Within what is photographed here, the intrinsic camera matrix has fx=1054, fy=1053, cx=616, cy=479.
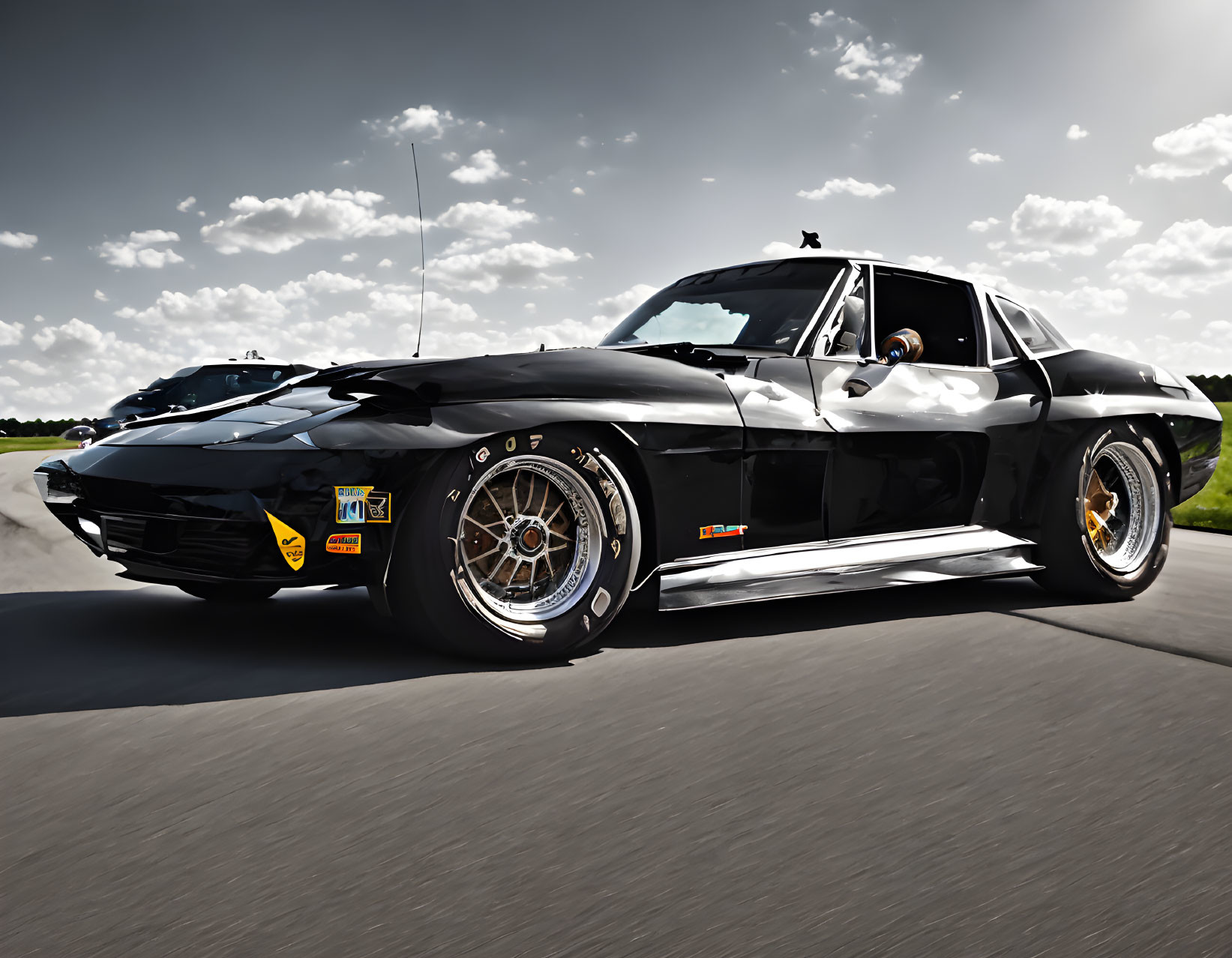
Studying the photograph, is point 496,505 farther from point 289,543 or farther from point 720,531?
point 720,531

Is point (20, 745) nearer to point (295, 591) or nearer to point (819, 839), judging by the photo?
point (819, 839)

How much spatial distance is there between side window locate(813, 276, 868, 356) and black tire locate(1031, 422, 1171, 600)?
1259mm

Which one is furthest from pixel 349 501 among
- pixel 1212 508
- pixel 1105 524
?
pixel 1212 508

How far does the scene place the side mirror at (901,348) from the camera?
14.9 ft

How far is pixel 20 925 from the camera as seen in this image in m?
1.65

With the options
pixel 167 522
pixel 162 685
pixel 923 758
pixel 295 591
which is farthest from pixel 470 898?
pixel 295 591

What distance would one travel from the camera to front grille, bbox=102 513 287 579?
10.1ft

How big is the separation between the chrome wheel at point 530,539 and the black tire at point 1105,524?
2480 mm

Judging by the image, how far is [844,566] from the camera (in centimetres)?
404

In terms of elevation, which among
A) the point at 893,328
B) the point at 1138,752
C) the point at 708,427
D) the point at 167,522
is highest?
the point at 893,328

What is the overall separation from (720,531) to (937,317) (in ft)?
7.16

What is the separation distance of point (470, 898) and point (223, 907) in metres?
0.40

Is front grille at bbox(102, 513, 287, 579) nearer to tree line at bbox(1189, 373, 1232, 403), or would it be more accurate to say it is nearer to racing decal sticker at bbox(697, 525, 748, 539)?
racing decal sticker at bbox(697, 525, 748, 539)

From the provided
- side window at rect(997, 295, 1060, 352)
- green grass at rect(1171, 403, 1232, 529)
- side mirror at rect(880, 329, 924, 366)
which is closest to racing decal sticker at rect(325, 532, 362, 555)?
side mirror at rect(880, 329, 924, 366)
